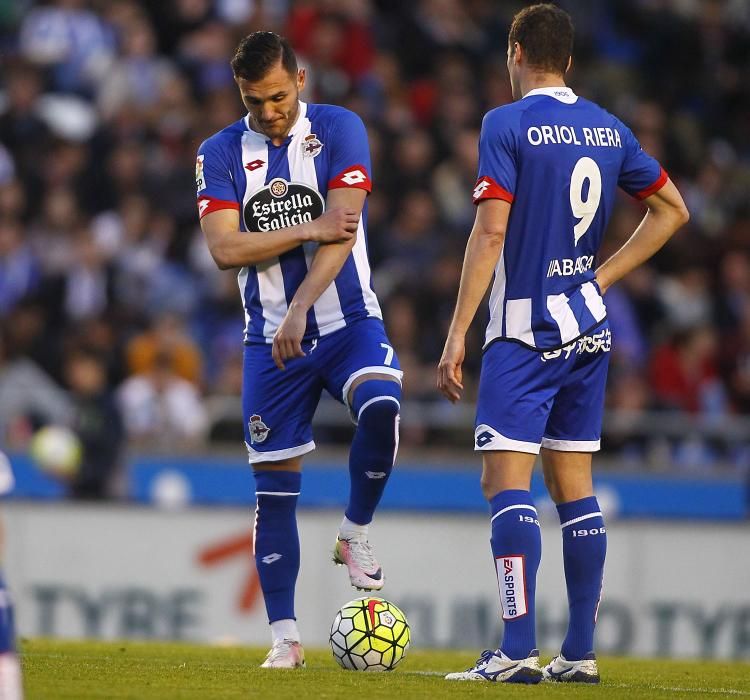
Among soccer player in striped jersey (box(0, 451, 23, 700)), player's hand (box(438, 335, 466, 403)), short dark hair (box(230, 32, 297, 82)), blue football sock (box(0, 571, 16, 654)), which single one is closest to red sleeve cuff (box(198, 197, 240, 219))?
short dark hair (box(230, 32, 297, 82))

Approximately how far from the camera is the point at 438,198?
15.4m

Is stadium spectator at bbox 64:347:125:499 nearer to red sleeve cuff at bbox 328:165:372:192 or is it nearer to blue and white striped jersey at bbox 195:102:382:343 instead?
blue and white striped jersey at bbox 195:102:382:343

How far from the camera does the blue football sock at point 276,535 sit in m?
7.07

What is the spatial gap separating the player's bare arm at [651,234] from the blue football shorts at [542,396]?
285 millimetres

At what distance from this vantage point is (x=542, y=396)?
628 cm

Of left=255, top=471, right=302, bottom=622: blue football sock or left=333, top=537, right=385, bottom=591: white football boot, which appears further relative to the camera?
left=255, top=471, right=302, bottom=622: blue football sock

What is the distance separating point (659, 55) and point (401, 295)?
296 inches

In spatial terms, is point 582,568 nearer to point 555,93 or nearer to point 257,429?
point 257,429

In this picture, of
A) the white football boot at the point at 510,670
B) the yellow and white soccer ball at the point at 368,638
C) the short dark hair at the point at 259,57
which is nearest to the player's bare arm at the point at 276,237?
the short dark hair at the point at 259,57

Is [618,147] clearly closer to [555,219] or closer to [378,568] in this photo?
[555,219]

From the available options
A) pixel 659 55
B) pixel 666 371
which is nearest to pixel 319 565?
pixel 666 371

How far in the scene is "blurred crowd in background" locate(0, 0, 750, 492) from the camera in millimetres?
13031

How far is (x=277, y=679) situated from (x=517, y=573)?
3.48 ft

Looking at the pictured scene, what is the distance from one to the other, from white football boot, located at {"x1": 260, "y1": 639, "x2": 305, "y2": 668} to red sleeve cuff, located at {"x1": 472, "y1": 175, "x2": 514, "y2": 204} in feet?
7.14
